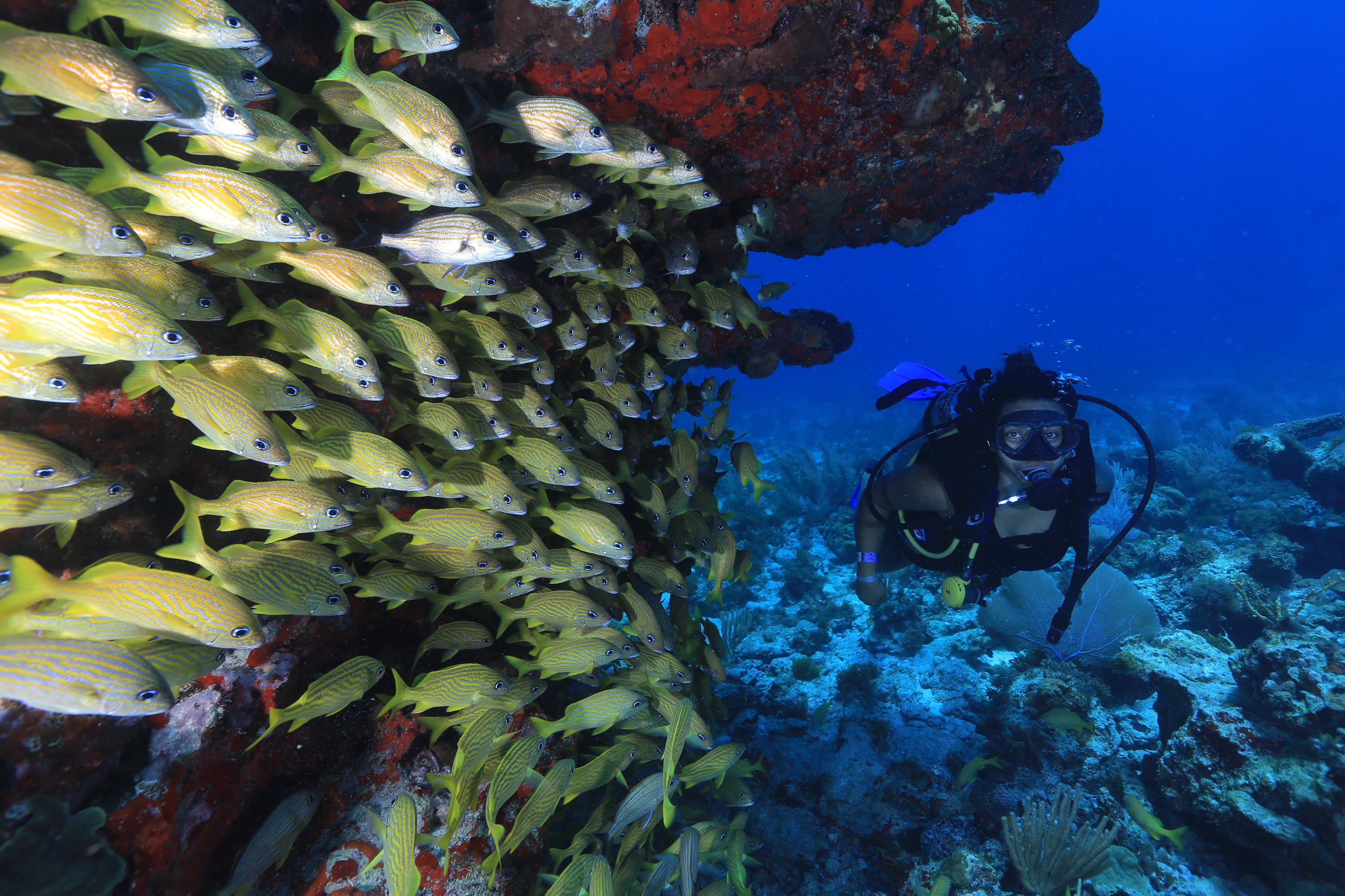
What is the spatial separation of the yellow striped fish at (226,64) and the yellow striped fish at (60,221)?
64 cm

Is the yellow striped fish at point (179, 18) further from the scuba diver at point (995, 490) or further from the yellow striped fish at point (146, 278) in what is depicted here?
the scuba diver at point (995, 490)

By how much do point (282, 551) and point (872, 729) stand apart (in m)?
5.78

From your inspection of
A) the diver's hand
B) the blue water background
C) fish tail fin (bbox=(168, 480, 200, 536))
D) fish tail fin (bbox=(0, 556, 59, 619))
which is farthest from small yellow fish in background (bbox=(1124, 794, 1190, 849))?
the blue water background

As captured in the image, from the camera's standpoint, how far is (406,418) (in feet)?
9.90

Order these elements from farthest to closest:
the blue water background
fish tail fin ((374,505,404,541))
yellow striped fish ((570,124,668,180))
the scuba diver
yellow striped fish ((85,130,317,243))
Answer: the blue water background, the scuba diver, yellow striped fish ((570,124,668,180)), fish tail fin ((374,505,404,541)), yellow striped fish ((85,130,317,243))

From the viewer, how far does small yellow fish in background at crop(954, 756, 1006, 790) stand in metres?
4.84

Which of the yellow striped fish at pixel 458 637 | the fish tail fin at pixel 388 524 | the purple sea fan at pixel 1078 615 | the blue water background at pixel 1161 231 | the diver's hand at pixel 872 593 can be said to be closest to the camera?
the fish tail fin at pixel 388 524

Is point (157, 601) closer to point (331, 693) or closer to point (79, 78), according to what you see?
point (331, 693)

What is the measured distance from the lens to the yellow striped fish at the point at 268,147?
2.11m

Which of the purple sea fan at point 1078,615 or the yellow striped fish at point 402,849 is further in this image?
the purple sea fan at point 1078,615

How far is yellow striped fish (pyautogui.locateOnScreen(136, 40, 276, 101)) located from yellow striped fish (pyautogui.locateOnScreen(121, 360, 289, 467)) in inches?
43.6

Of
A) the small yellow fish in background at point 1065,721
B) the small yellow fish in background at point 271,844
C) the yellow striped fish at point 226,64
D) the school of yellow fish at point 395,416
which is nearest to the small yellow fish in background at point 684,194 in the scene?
the school of yellow fish at point 395,416

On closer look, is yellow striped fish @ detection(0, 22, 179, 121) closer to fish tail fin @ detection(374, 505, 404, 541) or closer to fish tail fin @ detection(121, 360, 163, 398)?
fish tail fin @ detection(121, 360, 163, 398)

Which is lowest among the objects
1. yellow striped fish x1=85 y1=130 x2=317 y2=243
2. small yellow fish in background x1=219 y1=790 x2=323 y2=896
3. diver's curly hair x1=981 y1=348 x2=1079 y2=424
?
small yellow fish in background x1=219 y1=790 x2=323 y2=896
